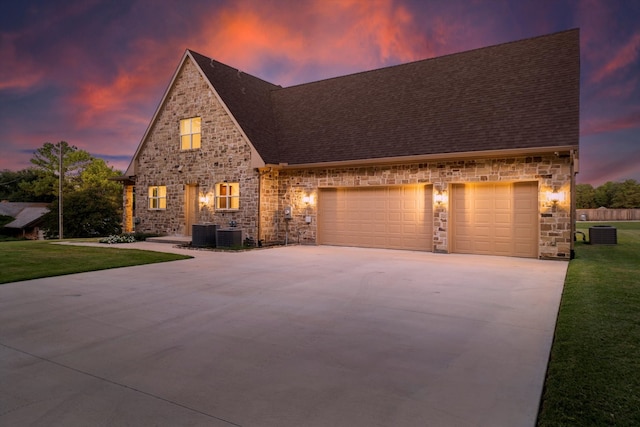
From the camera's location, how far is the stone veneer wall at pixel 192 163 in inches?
595

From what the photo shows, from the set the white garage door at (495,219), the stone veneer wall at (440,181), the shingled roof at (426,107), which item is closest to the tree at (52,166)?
the shingled roof at (426,107)

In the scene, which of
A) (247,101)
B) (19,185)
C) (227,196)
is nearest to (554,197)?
(227,196)

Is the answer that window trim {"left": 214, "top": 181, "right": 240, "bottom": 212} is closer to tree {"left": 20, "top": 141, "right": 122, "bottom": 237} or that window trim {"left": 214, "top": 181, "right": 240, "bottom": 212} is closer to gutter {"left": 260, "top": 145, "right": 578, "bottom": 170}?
gutter {"left": 260, "top": 145, "right": 578, "bottom": 170}

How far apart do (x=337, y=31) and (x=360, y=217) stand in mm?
9458

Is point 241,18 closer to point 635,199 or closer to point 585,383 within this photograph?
point 585,383

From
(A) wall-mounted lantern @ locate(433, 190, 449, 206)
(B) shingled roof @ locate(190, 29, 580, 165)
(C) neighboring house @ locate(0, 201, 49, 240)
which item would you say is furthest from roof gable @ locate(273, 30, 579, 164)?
(C) neighboring house @ locate(0, 201, 49, 240)

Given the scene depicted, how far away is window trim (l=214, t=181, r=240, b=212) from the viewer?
15484 mm

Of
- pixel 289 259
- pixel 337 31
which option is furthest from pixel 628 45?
pixel 289 259

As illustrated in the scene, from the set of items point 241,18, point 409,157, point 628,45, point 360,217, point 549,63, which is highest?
point 628,45

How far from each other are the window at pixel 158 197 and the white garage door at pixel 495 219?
1311 centimetres

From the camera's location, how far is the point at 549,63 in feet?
41.6

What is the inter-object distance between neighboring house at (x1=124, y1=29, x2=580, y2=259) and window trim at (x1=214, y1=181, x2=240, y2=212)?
0.19 feet

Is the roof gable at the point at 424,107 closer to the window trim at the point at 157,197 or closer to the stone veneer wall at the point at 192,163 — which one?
the stone veneer wall at the point at 192,163

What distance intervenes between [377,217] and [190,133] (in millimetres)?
9495
